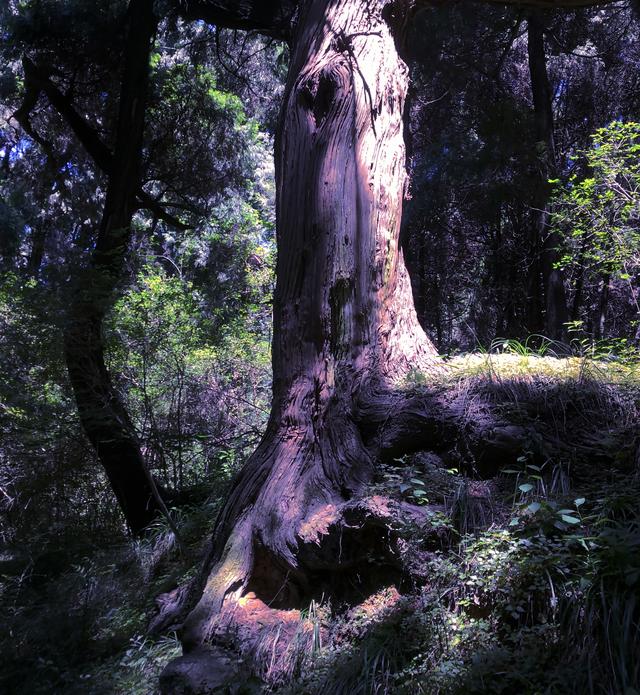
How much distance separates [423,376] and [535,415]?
0.82 meters

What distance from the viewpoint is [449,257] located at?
13.2 meters

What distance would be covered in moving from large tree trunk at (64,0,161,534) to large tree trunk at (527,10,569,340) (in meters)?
6.03

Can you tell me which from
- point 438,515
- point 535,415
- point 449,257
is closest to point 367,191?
point 535,415

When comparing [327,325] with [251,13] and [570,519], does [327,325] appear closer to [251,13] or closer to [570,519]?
[570,519]

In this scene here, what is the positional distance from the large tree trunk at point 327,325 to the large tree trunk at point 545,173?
5074mm

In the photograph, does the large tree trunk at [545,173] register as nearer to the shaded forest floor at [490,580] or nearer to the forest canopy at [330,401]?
the forest canopy at [330,401]

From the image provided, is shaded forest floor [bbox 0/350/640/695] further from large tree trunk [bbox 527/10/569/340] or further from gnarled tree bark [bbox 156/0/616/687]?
large tree trunk [bbox 527/10/569/340]

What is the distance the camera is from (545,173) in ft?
33.4

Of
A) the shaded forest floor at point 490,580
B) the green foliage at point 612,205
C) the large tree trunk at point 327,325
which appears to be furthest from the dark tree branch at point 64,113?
the shaded forest floor at point 490,580

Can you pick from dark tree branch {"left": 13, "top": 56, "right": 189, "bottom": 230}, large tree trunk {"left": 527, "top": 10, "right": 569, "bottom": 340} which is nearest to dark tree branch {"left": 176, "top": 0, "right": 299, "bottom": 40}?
dark tree branch {"left": 13, "top": 56, "right": 189, "bottom": 230}

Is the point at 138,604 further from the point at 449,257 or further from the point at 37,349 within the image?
the point at 449,257

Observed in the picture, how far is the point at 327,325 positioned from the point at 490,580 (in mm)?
2153

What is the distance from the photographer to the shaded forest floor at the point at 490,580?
2814mm

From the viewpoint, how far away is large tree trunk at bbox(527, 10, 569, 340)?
398 inches
